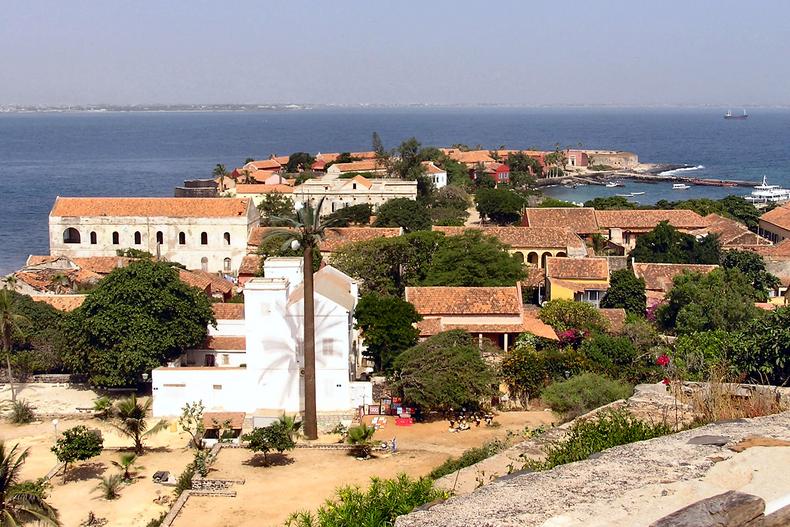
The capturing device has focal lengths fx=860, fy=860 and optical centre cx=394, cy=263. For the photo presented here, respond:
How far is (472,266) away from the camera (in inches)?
1229

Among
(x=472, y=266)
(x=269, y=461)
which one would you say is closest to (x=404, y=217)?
(x=472, y=266)

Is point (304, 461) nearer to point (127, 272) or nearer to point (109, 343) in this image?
point (109, 343)

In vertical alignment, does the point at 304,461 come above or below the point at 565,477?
below

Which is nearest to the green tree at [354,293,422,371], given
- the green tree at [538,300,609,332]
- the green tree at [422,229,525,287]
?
the green tree at [538,300,609,332]

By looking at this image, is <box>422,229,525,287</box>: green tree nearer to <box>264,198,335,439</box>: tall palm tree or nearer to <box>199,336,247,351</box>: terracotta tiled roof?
<box>199,336,247,351</box>: terracotta tiled roof

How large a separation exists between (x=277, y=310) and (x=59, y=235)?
2773 centimetres

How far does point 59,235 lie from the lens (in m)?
45.0

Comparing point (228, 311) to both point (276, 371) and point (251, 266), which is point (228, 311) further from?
point (251, 266)

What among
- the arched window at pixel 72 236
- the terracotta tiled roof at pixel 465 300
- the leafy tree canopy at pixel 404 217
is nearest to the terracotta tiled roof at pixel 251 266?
the leafy tree canopy at pixel 404 217

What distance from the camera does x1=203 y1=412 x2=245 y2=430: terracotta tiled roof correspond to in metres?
21.4

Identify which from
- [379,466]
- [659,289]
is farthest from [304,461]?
[659,289]

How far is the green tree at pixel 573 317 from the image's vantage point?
2781 centimetres

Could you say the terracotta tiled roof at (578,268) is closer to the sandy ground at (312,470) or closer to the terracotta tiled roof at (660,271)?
the terracotta tiled roof at (660,271)

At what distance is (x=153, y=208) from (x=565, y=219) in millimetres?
21799
